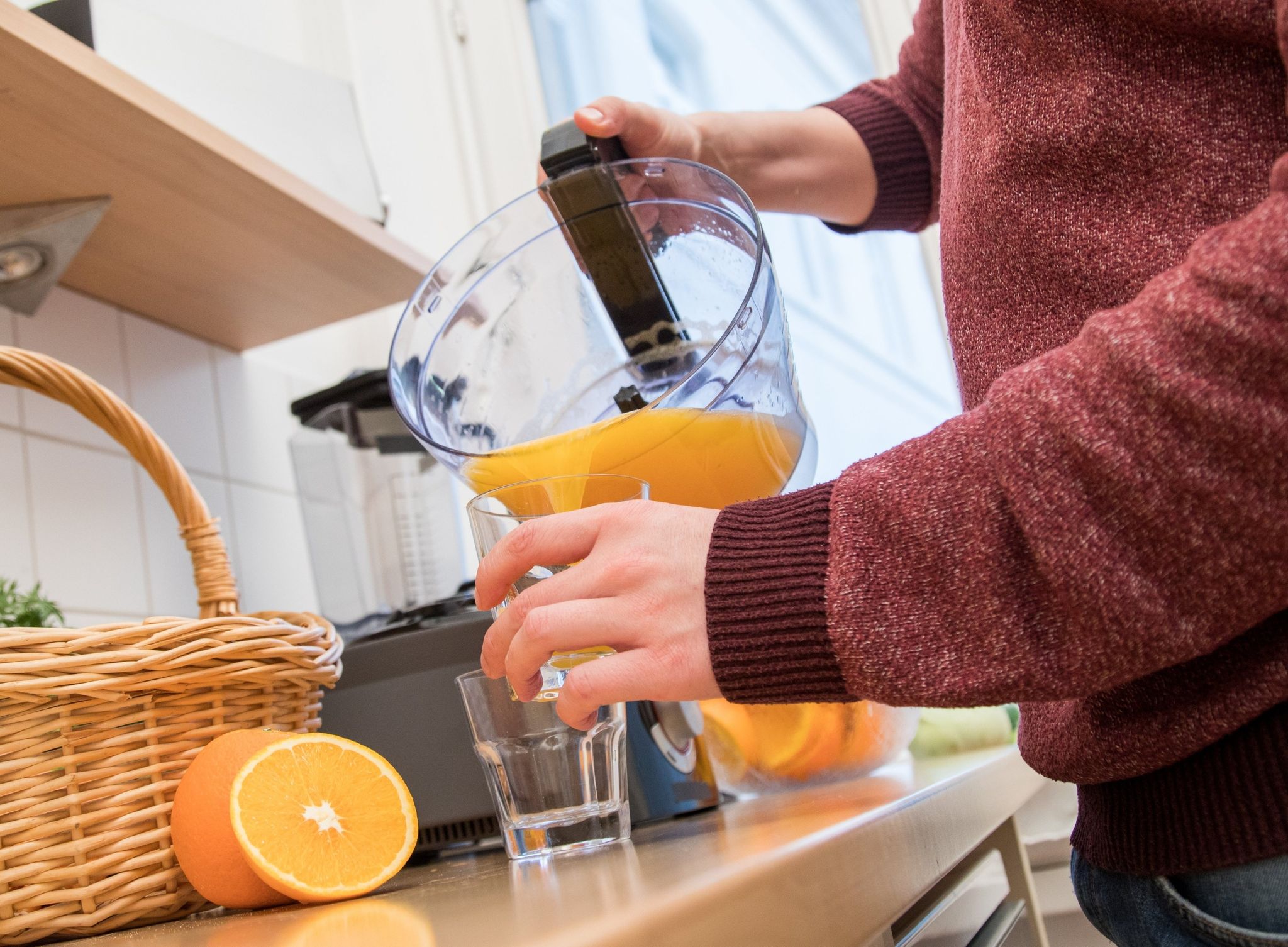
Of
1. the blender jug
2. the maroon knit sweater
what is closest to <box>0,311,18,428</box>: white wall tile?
the blender jug

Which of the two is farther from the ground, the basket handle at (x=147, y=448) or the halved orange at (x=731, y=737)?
the basket handle at (x=147, y=448)

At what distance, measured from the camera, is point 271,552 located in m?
1.30

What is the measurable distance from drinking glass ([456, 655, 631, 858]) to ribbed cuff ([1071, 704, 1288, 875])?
271mm

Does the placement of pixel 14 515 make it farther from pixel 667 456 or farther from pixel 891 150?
pixel 891 150

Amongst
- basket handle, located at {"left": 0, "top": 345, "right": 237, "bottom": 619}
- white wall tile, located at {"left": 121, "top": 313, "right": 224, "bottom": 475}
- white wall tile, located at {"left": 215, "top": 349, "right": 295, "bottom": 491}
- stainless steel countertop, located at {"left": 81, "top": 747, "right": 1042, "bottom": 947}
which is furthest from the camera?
white wall tile, located at {"left": 215, "top": 349, "right": 295, "bottom": 491}

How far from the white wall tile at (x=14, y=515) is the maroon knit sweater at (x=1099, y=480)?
29.7 inches

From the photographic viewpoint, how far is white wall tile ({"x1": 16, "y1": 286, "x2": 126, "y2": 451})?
3.35ft

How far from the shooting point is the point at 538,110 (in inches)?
76.1

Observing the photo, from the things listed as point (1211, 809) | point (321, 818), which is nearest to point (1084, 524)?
point (1211, 809)

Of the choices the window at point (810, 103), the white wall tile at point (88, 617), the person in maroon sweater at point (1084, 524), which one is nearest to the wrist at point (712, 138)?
the person in maroon sweater at point (1084, 524)

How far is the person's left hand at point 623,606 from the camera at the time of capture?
0.44m

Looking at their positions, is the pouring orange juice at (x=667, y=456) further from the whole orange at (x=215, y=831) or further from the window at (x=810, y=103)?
the window at (x=810, y=103)

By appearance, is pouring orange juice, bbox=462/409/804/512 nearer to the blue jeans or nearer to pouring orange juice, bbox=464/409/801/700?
pouring orange juice, bbox=464/409/801/700

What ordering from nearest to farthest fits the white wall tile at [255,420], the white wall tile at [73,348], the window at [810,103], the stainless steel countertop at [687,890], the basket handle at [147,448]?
the stainless steel countertop at [687,890] < the basket handle at [147,448] < the white wall tile at [73,348] < the white wall tile at [255,420] < the window at [810,103]
